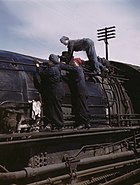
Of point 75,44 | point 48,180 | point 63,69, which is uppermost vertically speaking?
point 75,44

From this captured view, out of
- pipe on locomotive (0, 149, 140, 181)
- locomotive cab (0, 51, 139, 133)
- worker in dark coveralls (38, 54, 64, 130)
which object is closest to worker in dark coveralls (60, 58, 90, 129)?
locomotive cab (0, 51, 139, 133)

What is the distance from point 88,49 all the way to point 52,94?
2.10 metres

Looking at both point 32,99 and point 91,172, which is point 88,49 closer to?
point 32,99

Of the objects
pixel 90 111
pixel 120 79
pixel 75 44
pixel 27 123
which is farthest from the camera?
pixel 120 79

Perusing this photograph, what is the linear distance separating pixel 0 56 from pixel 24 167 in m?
1.86

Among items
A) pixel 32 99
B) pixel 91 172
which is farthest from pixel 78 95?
pixel 91 172

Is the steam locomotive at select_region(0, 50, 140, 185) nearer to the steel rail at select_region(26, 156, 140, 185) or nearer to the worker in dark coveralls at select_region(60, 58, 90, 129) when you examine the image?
the steel rail at select_region(26, 156, 140, 185)

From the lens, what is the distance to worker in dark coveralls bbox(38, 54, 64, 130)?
5730 mm

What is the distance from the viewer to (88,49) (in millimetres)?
7477

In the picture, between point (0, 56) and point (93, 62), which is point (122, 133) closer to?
point (93, 62)

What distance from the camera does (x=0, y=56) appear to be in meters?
5.61

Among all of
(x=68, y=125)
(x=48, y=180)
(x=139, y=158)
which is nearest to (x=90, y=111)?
(x=68, y=125)

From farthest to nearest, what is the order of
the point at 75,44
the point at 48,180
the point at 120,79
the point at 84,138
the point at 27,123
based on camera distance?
1. the point at 120,79
2. the point at 75,44
3. the point at 84,138
4. the point at 27,123
5. the point at 48,180

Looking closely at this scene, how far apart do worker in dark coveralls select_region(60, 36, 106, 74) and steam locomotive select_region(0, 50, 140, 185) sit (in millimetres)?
227
